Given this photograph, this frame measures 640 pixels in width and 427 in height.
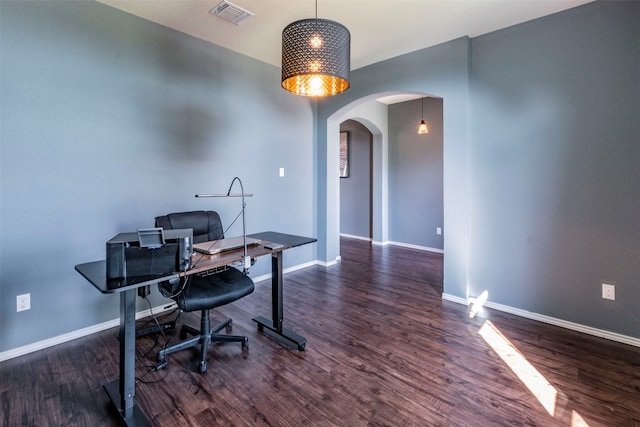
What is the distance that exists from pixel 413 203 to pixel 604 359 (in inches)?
143

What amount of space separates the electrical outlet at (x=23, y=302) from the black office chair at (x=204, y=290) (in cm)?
103

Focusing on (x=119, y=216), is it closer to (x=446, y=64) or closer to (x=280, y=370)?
(x=280, y=370)

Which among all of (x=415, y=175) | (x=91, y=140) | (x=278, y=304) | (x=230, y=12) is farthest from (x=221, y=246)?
(x=415, y=175)

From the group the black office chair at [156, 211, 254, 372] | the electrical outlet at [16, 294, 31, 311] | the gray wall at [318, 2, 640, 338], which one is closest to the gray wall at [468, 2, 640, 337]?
the gray wall at [318, 2, 640, 338]

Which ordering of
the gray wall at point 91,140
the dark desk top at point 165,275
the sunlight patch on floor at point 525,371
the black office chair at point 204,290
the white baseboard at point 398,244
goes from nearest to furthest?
the dark desk top at point 165,275, the sunlight patch on floor at point 525,371, the black office chair at point 204,290, the gray wall at point 91,140, the white baseboard at point 398,244

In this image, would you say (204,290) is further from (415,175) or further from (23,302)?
(415,175)

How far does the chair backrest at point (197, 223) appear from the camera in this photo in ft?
7.37

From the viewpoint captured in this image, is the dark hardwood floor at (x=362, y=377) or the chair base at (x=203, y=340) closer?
the dark hardwood floor at (x=362, y=377)

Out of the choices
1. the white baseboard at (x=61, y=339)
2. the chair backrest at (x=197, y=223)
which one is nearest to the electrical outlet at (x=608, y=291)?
the chair backrest at (x=197, y=223)

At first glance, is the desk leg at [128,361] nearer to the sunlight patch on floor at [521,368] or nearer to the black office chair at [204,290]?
the black office chair at [204,290]

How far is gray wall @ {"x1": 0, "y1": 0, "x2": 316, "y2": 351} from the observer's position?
6.91 feet

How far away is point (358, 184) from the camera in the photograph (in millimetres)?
6199

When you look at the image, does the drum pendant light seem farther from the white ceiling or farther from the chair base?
the chair base

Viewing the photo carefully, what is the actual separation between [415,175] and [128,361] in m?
4.91
